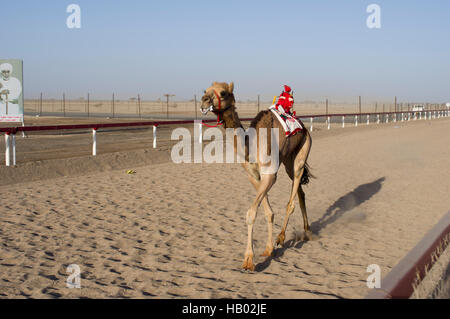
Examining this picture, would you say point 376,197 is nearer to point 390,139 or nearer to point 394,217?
point 394,217

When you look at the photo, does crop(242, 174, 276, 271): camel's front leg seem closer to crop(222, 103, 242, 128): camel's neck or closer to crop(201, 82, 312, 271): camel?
crop(201, 82, 312, 271): camel

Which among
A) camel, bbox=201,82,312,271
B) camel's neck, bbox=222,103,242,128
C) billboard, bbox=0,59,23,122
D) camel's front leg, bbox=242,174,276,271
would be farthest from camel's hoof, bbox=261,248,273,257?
billboard, bbox=0,59,23,122

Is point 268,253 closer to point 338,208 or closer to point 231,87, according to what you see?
point 231,87

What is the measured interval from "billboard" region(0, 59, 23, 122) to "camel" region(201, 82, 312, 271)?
50.6 ft

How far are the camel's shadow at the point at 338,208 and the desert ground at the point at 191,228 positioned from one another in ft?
0.08

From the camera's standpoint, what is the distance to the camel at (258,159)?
196 inches

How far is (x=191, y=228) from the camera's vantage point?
7.03 m

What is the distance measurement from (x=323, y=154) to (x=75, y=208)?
11.2 m

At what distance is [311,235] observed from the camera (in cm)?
677

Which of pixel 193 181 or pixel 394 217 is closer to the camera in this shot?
pixel 394 217

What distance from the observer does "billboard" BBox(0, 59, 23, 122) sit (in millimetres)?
18844

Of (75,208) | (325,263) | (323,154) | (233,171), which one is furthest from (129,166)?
(325,263)

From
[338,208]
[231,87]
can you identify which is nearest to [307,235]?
[338,208]
